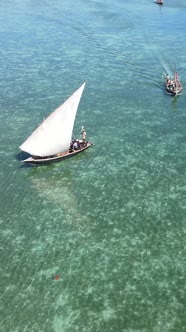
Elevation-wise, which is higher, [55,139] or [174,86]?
[55,139]

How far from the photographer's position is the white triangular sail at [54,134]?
3959 centimetres

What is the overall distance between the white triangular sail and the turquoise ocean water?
6.11ft

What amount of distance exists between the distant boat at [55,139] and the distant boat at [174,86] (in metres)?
19.3

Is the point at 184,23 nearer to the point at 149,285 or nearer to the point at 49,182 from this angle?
the point at 49,182

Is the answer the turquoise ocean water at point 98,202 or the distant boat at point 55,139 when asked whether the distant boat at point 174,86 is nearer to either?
the turquoise ocean water at point 98,202

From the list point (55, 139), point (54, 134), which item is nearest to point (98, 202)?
point (55, 139)

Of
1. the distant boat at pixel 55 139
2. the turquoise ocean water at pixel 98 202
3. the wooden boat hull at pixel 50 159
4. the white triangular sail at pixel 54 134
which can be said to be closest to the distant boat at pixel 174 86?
the turquoise ocean water at pixel 98 202

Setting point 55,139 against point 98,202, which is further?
point 55,139

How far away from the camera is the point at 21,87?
59406 mm

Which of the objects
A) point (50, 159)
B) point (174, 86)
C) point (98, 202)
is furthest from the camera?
point (174, 86)

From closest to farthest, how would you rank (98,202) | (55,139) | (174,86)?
(98,202) → (55,139) → (174,86)

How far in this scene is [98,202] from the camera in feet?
116

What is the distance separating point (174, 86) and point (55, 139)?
78.4 ft

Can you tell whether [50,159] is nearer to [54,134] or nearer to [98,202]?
[54,134]
